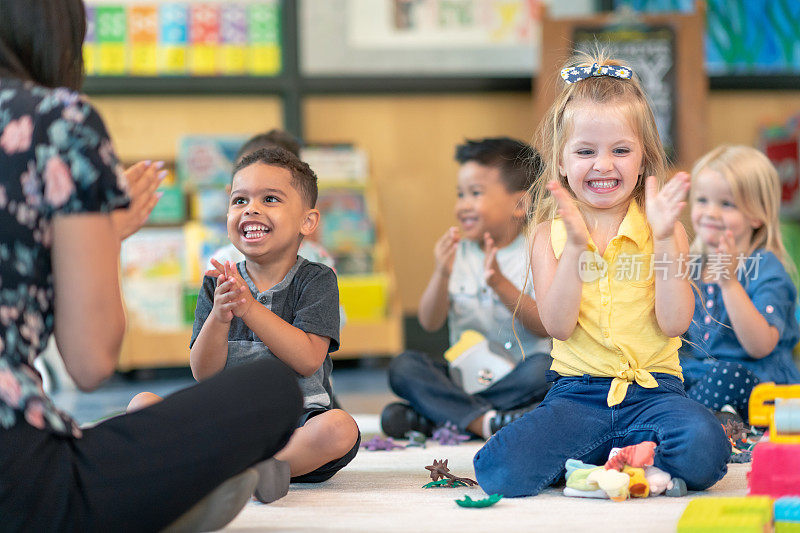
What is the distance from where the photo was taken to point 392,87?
4.17 m

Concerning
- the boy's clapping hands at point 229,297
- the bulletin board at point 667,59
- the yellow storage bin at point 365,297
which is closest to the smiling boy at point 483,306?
the boy's clapping hands at point 229,297

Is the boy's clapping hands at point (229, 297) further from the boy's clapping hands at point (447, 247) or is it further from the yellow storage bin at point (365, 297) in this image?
the yellow storage bin at point (365, 297)

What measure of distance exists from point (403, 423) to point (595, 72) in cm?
90

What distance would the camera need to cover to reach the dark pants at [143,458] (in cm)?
102

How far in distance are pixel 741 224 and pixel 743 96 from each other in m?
2.34

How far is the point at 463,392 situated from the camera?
7.04ft

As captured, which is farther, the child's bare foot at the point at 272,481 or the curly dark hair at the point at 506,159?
the curly dark hair at the point at 506,159

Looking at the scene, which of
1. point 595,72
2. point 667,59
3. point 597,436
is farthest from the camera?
point 667,59

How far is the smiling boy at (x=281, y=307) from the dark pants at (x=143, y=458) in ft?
1.08

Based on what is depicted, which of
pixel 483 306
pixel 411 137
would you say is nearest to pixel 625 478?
pixel 483 306

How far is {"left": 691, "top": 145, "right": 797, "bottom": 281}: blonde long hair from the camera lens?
2.21 metres

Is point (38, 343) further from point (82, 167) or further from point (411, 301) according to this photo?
point (411, 301)

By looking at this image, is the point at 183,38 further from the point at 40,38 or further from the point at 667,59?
the point at 40,38

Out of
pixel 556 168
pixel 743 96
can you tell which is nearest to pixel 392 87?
pixel 743 96
